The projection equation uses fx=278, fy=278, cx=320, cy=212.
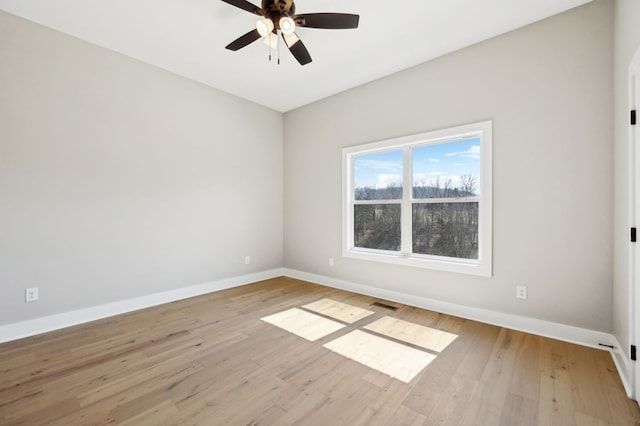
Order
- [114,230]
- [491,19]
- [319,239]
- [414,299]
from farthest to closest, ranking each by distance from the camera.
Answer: [319,239] < [414,299] < [114,230] < [491,19]

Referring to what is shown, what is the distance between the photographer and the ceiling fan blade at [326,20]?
7.07ft

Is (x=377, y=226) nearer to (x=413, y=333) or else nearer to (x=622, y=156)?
(x=413, y=333)

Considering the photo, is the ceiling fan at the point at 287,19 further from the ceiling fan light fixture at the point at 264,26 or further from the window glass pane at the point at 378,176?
the window glass pane at the point at 378,176

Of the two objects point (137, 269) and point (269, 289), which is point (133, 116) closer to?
point (137, 269)

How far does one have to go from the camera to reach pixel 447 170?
11.0 ft

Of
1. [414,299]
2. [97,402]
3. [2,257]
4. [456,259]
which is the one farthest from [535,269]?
[2,257]

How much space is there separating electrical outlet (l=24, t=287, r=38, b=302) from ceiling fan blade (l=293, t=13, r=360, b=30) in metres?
3.49

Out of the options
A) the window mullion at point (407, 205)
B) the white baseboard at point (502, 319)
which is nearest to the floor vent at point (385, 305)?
the white baseboard at point (502, 319)

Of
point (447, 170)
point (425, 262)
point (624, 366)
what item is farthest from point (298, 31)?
point (624, 366)

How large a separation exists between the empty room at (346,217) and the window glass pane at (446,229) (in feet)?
0.08

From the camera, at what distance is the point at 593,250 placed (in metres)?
2.42

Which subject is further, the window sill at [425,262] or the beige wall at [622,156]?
the window sill at [425,262]

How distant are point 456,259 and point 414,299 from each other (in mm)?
714

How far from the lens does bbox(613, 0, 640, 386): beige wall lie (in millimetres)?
1912
